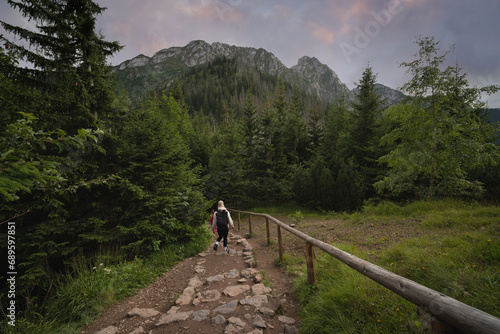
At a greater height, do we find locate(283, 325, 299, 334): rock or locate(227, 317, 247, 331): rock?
locate(283, 325, 299, 334): rock

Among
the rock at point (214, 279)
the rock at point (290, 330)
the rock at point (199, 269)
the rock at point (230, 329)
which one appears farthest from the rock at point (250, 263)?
the rock at point (290, 330)

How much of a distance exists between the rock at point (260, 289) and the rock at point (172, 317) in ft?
4.03

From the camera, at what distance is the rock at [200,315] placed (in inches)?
126

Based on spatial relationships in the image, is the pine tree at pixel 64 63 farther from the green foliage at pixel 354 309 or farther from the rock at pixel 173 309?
the green foliage at pixel 354 309

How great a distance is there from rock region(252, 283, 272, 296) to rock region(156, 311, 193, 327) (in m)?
1.23

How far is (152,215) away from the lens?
6730 millimetres

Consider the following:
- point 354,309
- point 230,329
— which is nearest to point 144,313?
point 230,329

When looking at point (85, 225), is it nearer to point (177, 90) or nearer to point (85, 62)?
point (85, 62)

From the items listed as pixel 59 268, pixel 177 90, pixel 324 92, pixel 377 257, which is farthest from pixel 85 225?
pixel 324 92

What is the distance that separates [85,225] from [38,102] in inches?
158

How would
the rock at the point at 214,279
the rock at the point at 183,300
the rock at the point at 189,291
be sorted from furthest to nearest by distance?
the rock at the point at 214,279
the rock at the point at 189,291
the rock at the point at 183,300

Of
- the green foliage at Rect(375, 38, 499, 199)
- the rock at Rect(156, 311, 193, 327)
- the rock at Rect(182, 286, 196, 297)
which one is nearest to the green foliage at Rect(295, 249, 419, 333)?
the rock at Rect(156, 311, 193, 327)

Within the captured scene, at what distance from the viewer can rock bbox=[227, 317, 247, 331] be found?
2.89 metres

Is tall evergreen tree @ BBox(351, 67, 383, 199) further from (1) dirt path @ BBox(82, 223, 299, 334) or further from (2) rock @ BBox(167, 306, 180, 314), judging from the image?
(2) rock @ BBox(167, 306, 180, 314)
